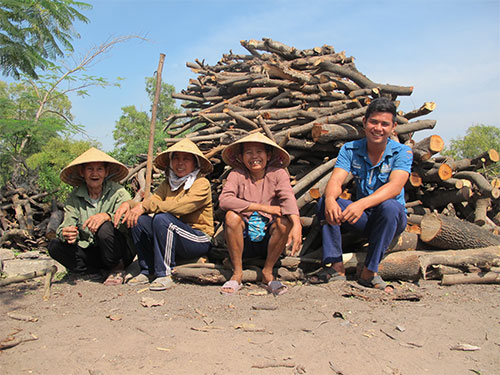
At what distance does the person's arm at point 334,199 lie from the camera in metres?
3.90

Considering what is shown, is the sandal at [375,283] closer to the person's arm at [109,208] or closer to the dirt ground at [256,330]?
the dirt ground at [256,330]

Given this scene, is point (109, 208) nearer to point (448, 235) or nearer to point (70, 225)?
point (70, 225)

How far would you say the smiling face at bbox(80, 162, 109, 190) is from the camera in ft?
14.5

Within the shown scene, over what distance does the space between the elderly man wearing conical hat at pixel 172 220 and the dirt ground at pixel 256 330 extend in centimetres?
31

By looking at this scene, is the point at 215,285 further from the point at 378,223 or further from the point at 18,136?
the point at 18,136

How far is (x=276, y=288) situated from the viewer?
12.6ft

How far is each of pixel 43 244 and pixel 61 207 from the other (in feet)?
2.53

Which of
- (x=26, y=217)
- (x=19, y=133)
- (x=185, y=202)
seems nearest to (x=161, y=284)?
(x=185, y=202)

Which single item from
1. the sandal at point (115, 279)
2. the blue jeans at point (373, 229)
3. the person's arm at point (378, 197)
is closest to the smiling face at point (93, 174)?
the sandal at point (115, 279)

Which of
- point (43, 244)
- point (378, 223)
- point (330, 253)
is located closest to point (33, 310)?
point (330, 253)

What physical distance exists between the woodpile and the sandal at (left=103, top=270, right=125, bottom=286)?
29.2 inches

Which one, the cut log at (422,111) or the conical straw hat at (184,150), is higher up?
the cut log at (422,111)

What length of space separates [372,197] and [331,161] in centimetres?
137

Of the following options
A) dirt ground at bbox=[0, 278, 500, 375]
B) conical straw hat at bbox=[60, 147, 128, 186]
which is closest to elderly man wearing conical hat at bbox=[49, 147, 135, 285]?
conical straw hat at bbox=[60, 147, 128, 186]
